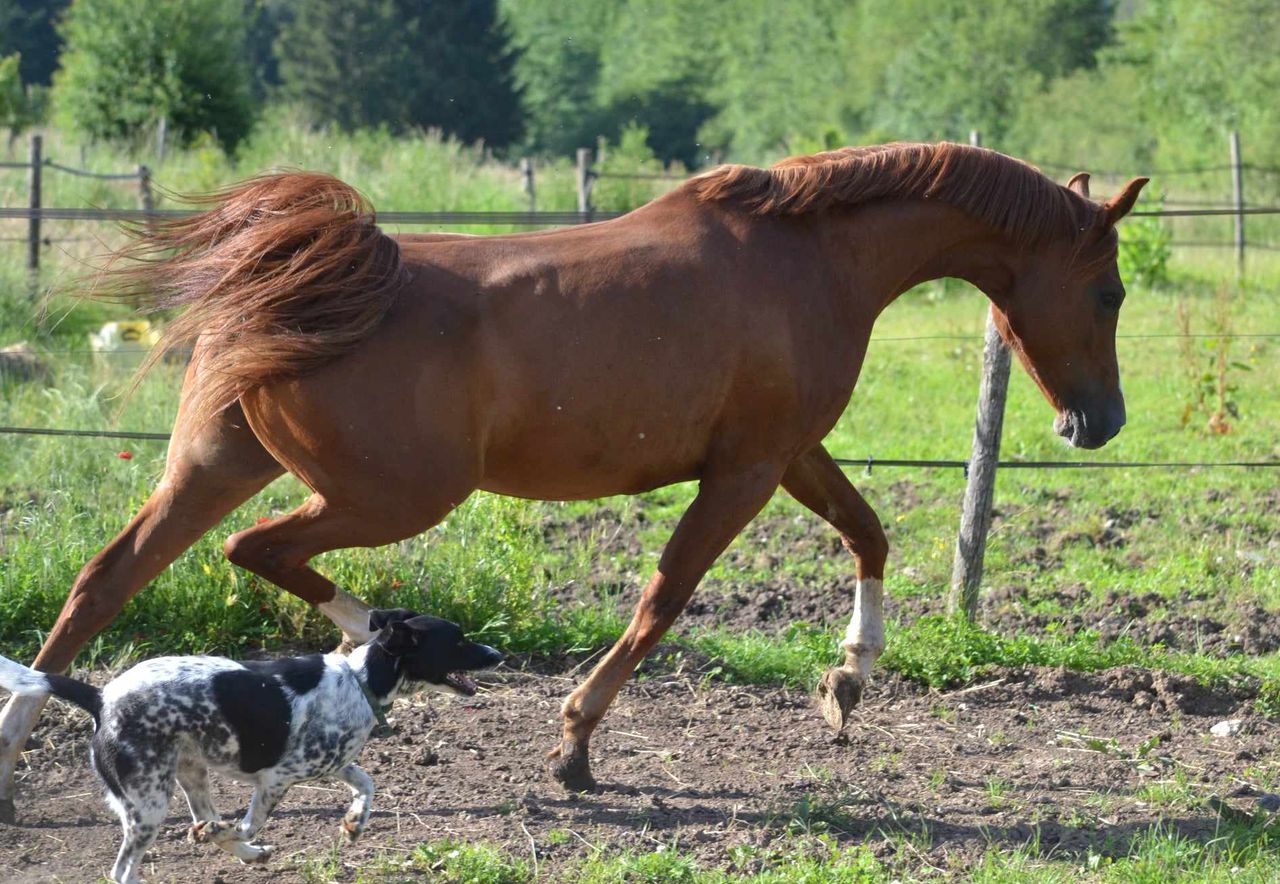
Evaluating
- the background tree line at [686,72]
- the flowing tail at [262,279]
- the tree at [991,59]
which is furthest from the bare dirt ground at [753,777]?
the tree at [991,59]

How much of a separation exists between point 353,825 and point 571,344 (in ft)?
5.17

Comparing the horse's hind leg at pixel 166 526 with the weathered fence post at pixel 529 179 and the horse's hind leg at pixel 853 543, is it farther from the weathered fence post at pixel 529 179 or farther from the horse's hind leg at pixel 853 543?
the weathered fence post at pixel 529 179

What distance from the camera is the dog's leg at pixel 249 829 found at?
3723 millimetres

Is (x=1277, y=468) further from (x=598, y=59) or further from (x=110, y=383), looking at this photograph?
(x=598, y=59)

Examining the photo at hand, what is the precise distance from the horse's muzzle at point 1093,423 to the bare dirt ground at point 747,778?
114 centimetres

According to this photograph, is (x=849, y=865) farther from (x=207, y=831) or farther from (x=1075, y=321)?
(x=1075, y=321)

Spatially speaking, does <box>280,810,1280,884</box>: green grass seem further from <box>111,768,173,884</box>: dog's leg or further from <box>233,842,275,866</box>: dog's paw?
<box>111,768,173,884</box>: dog's leg

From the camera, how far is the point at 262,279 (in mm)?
4027

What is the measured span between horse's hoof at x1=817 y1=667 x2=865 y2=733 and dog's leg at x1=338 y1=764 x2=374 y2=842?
5.63 ft

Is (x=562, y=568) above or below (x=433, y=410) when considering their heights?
below

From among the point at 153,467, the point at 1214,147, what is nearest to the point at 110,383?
the point at 153,467

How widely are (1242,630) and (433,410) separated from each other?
4.23 m

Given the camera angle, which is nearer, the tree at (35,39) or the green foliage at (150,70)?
the green foliage at (150,70)

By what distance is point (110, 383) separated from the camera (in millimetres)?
9008
